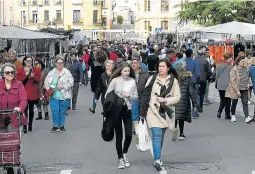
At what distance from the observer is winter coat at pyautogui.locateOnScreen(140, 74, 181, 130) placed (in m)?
9.70

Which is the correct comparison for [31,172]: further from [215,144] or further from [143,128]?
[215,144]

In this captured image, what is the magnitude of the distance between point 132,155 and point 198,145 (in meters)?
1.69

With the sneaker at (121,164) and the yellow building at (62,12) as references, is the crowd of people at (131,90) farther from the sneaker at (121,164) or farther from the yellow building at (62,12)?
the yellow building at (62,12)

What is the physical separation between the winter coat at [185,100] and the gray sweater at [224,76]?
3230 mm

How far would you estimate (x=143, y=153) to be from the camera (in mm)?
11430

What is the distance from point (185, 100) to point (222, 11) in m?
34.1

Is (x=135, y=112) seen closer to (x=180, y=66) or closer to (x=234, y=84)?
(x=180, y=66)

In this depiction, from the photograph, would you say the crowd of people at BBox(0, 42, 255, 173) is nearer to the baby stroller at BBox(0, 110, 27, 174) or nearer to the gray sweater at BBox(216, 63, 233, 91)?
the gray sweater at BBox(216, 63, 233, 91)

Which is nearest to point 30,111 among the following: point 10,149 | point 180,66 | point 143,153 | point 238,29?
point 180,66

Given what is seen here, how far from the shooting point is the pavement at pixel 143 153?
9992mm

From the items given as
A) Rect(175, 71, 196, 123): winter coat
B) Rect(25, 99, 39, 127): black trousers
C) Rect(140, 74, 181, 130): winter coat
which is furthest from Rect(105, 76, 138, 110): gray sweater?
Rect(25, 99, 39, 127): black trousers

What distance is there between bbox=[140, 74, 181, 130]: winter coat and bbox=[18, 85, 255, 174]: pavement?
741mm

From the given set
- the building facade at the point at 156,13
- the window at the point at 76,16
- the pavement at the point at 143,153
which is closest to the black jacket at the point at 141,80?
the pavement at the point at 143,153

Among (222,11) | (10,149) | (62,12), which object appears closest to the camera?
(10,149)
